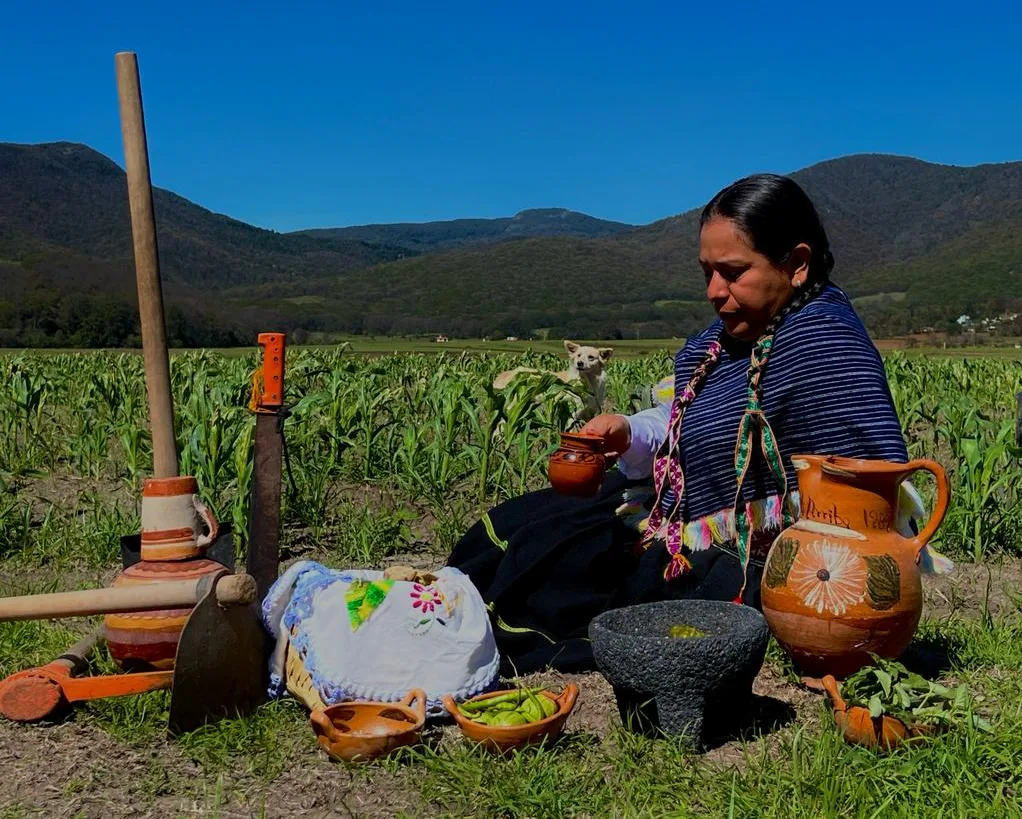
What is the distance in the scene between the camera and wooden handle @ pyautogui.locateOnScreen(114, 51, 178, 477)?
287 centimetres

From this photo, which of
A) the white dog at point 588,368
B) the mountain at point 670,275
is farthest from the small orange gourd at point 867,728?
the mountain at point 670,275

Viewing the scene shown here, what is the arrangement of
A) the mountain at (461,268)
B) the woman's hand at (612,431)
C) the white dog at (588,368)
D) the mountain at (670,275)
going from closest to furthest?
the woman's hand at (612,431) → the white dog at (588,368) → the mountain at (461,268) → the mountain at (670,275)

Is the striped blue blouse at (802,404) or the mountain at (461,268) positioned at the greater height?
the mountain at (461,268)

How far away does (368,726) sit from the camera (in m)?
2.64

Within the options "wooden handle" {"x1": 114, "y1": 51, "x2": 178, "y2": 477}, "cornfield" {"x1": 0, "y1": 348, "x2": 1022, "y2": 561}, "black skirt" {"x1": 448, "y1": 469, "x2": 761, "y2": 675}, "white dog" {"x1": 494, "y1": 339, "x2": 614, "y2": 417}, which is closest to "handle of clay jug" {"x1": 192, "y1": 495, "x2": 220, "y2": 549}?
"wooden handle" {"x1": 114, "y1": 51, "x2": 178, "y2": 477}

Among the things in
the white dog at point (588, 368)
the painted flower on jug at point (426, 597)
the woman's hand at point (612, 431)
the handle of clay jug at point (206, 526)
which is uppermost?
the white dog at point (588, 368)

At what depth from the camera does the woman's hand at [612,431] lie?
3.36 m

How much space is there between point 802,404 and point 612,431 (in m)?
0.67

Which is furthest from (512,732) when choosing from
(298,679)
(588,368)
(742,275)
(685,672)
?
(588,368)

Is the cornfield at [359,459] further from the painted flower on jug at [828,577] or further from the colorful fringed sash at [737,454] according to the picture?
the painted flower on jug at [828,577]

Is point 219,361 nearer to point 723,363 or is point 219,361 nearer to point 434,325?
point 723,363

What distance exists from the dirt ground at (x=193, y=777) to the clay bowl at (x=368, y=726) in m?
0.05

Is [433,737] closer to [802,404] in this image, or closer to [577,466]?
[577,466]

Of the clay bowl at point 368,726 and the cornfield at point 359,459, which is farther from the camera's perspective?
the cornfield at point 359,459
